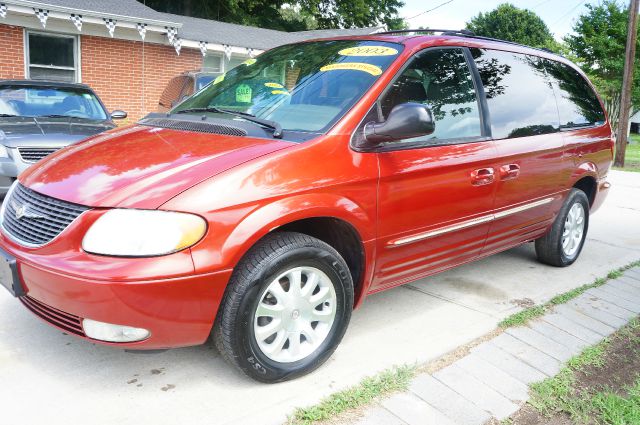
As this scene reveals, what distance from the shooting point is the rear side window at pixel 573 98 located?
4.62 meters

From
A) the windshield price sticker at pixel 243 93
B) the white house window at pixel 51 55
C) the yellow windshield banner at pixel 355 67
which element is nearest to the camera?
the yellow windshield banner at pixel 355 67

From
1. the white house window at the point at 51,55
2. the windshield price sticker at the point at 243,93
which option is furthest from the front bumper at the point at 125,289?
the white house window at the point at 51,55

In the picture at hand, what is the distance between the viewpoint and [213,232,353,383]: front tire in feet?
8.28

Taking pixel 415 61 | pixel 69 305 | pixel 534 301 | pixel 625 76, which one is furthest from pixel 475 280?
pixel 625 76

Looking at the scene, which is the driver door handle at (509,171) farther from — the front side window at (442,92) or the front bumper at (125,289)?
the front bumper at (125,289)

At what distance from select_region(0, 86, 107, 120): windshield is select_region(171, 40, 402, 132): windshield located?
408 cm

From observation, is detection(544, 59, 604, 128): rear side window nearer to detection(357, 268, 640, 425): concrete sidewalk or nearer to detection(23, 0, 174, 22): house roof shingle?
detection(357, 268, 640, 425): concrete sidewalk

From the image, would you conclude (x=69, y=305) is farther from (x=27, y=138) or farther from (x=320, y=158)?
(x=27, y=138)

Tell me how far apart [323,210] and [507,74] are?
2.13 metres

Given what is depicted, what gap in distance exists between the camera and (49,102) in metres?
7.27

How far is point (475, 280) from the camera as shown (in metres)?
4.58

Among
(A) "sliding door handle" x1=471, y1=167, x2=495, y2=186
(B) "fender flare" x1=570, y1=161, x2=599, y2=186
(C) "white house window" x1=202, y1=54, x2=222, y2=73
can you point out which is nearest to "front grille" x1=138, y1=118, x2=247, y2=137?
(A) "sliding door handle" x1=471, y1=167, x2=495, y2=186

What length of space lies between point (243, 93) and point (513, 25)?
48337 mm

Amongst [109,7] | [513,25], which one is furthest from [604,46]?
[513,25]
